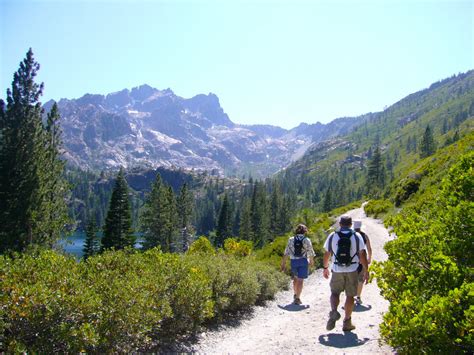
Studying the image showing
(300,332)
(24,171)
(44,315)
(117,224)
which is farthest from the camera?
(117,224)

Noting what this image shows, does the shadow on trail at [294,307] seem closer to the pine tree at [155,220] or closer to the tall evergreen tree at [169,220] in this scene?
the tall evergreen tree at [169,220]

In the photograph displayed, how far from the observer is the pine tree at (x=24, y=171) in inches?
1115

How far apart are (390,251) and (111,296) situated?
481cm

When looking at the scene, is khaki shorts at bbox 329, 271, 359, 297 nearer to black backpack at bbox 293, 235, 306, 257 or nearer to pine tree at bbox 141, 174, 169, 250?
black backpack at bbox 293, 235, 306, 257

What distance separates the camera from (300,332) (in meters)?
8.37

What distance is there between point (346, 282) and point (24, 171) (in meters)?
28.4

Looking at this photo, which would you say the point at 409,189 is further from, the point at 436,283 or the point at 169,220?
the point at 169,220

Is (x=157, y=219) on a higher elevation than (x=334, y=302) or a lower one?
lower

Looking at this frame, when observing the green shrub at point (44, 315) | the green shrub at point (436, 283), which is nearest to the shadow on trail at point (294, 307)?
the green shrub at point (436, 283)

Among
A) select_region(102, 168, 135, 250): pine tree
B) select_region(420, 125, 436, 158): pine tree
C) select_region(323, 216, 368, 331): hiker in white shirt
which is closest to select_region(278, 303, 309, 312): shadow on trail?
select_region(323, 216, 368, 331): hiker in white shirt

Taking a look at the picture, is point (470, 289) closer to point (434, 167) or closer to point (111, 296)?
point (111, 296)

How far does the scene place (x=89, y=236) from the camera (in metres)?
50.6

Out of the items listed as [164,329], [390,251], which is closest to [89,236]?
[164,329]

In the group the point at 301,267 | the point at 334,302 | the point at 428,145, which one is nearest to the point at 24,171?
the point at 301,267
